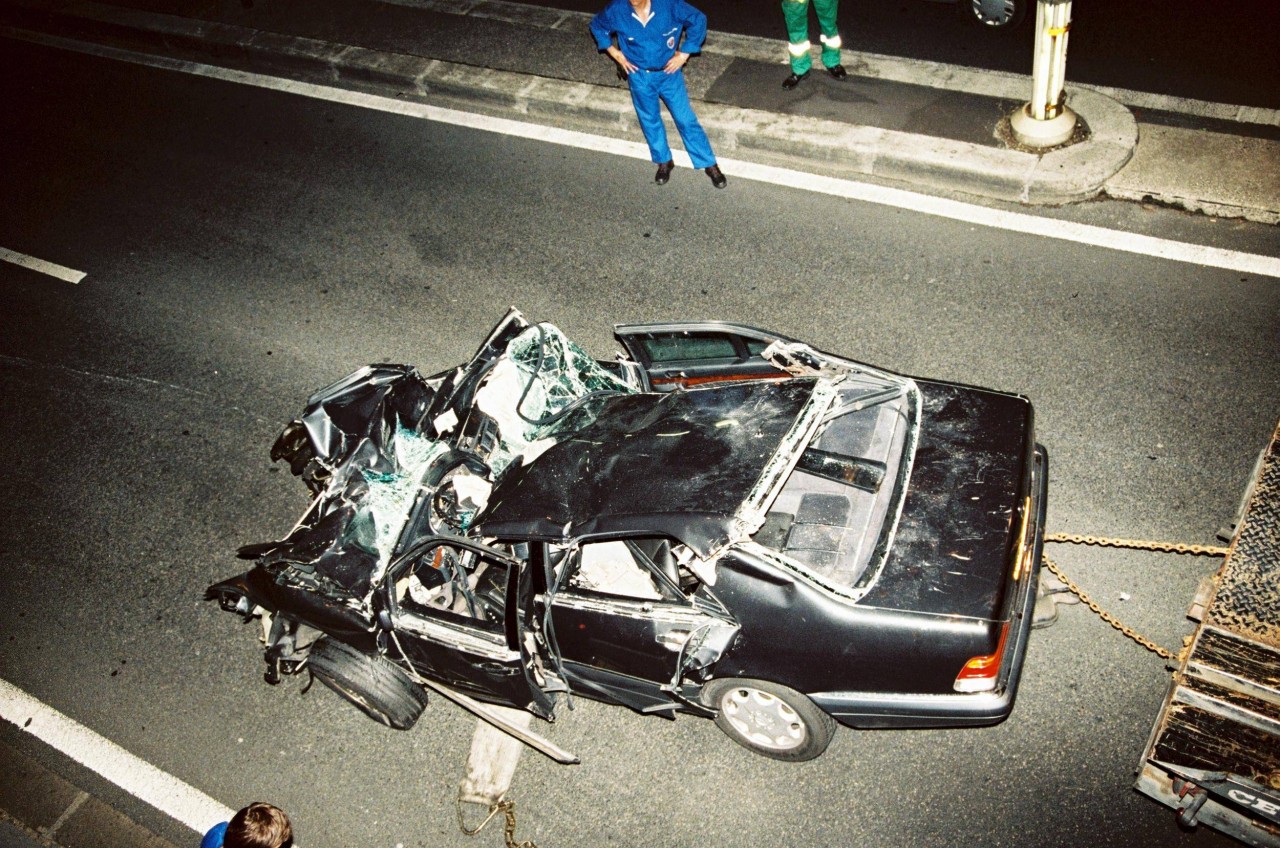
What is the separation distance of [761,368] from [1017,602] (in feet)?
6.07

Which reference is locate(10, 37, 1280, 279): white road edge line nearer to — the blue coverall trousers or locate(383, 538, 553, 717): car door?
the blue coverall trousers

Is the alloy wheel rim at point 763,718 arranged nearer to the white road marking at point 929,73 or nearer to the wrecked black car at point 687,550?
the wrecked black car at point 687,550

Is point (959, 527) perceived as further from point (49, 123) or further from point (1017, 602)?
point (49, 123)

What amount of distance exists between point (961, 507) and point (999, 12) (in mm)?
6096

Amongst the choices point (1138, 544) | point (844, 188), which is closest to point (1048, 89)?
point (844, 188)

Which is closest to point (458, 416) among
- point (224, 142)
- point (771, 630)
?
point (771, 630)

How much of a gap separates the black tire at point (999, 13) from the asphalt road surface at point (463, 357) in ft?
8.48

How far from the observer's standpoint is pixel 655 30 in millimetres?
6625

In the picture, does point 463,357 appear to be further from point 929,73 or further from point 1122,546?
point 929,73

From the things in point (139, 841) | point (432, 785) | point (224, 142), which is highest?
point (224, 142)

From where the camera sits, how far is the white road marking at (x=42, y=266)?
8078 millimetres

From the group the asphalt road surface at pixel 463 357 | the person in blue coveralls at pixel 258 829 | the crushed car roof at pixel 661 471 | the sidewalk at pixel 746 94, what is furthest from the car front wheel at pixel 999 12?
the person in blue coveralls at pixel 258 829

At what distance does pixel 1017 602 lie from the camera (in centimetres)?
399

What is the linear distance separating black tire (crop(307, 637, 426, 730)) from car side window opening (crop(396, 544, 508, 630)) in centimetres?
41
